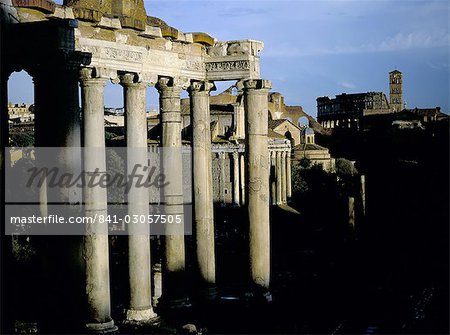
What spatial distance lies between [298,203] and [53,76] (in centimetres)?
4982

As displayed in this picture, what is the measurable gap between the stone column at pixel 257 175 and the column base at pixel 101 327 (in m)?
3.34

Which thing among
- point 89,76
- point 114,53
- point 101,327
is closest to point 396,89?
point 114,53

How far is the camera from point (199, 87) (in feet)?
41.2

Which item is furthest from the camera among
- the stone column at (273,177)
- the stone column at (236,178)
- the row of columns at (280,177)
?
the row of columns at (280,177)

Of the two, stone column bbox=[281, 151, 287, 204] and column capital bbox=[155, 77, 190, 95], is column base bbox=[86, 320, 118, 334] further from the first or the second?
stone column bbox=[281, 151, 287, 204]

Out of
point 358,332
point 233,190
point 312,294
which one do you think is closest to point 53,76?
point 358,332

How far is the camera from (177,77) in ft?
39.7

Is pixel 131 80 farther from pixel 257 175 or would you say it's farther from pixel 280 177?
pixel 280 177

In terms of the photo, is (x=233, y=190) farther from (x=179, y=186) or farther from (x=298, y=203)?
(x=179, y=186)

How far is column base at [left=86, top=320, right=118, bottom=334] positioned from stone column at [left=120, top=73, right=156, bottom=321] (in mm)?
1685

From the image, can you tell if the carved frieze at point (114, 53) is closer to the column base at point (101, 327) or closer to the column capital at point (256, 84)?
the column capital at point (256, 84)

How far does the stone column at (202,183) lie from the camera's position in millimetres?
12508

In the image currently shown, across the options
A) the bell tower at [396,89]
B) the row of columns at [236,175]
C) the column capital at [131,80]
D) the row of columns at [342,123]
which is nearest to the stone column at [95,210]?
the column capital at [131,80]

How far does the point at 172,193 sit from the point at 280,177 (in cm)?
4447
